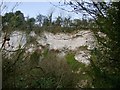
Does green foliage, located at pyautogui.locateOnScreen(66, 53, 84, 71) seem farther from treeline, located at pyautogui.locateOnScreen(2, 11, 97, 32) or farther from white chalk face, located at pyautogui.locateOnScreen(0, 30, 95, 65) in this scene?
treeline, located at pyautogui.locateOnScreen(2, 11, 97, 32)

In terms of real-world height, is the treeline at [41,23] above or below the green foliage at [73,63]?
above

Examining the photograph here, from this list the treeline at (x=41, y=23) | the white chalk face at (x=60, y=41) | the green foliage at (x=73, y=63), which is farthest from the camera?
the green foliage at (x=73, y=63)

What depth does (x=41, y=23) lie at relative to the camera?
4895mm

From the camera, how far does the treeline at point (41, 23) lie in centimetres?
364

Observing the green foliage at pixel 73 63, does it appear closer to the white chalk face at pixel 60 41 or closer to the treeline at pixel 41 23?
the white chalk face at pixel 60 41

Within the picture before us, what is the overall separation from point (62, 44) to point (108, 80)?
2722mm

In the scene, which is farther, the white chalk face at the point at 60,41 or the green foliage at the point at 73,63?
the green foliage at the point at 73,63

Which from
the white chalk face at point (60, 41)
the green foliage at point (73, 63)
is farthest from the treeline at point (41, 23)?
the green foliage at point (73, 63)

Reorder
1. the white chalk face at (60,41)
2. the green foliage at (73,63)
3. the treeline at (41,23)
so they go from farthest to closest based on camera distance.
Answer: the green foliage at (73,63) < the white chalk face at (60,41) < the treeline at (41,23)

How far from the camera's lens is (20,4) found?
13.1 feet

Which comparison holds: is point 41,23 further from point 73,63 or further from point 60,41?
point 73,63

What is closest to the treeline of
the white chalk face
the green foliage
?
the white chalk face

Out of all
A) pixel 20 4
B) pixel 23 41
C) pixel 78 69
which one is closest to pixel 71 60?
pixel 78 69

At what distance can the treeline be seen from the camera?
364 centimetres
